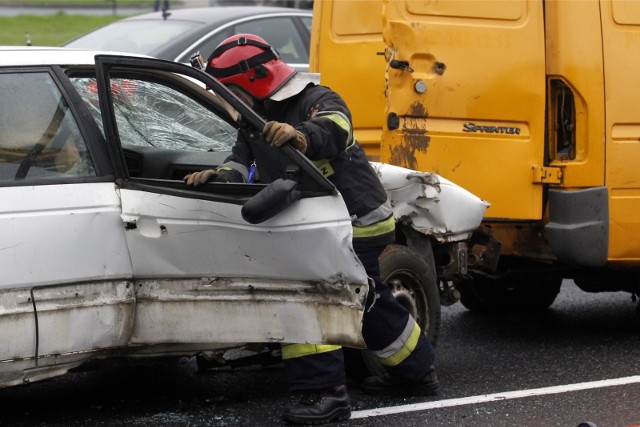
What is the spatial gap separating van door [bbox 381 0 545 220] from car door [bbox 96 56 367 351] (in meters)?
1.59

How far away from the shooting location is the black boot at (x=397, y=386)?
562 cm

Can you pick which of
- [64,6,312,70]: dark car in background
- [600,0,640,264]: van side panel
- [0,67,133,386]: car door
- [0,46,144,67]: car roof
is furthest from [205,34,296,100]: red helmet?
[64,6,312,70]: dark car in background

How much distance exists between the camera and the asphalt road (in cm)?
525

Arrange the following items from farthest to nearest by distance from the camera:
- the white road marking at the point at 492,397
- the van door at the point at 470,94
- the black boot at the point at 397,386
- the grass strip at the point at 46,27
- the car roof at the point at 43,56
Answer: the grass strip at the point at 46,27, the van door at the point at 470,94, the black boot at the point at 397,386, the white road marking at the point at 492,397, the car roof at the point at 43,56

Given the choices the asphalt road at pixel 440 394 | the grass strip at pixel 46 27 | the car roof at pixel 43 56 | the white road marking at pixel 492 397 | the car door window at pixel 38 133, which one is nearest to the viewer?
the car door window at pixel 38 133

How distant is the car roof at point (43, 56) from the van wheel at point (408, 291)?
69.0 inches

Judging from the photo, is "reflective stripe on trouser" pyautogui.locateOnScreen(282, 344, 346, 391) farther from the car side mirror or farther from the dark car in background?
the dark car in background

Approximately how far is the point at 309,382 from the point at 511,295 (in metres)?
2.95

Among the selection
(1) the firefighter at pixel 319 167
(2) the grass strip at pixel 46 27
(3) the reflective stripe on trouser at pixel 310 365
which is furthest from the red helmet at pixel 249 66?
(2) the grass strip at pixel 46 27

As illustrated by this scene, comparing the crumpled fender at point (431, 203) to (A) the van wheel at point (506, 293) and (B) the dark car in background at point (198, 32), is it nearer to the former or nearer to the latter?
(A) the van wheel at point (506, 293)

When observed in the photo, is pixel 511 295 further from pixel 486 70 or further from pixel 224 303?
pixel 224 303

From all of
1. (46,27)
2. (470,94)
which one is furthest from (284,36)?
(46,27)

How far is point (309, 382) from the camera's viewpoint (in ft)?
16.4

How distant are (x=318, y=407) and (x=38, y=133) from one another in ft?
5.27
